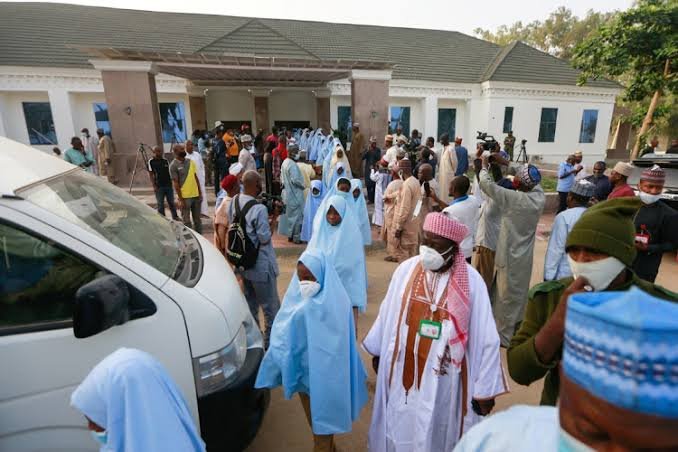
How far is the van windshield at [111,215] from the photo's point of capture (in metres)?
2.21

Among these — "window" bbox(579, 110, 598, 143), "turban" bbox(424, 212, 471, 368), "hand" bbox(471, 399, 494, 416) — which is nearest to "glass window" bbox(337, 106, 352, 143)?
"window" bbox(579, 110, 598, 143)

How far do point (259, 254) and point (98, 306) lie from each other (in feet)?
6.54

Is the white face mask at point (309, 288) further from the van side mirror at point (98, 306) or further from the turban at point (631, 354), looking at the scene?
the turban at point (631, 354)

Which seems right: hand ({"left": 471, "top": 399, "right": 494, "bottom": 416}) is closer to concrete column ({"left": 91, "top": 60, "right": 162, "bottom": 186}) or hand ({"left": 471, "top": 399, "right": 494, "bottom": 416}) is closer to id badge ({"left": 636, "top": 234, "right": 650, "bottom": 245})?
id badge ({"left": 636, "top": 234, "right": 650, "bottom": 245})

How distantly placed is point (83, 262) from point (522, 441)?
219cm

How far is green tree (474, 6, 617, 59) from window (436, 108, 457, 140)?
23.4 m

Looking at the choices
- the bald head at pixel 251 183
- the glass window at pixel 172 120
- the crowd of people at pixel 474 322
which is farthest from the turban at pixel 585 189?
the glass window at pixel 172 120

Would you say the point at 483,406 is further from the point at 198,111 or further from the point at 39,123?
the point at 39,123

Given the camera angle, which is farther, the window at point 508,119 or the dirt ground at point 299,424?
the window at point 508,119

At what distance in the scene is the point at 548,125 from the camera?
20.4 meters

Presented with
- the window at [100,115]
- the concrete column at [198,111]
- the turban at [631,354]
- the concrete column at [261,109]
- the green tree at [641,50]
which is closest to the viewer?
the turban at [631,354]

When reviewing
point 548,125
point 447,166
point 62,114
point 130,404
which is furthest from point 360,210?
point 548,125

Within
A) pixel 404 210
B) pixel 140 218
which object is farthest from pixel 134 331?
pixel 404 210

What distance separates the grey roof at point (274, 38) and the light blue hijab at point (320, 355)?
1368 cm
